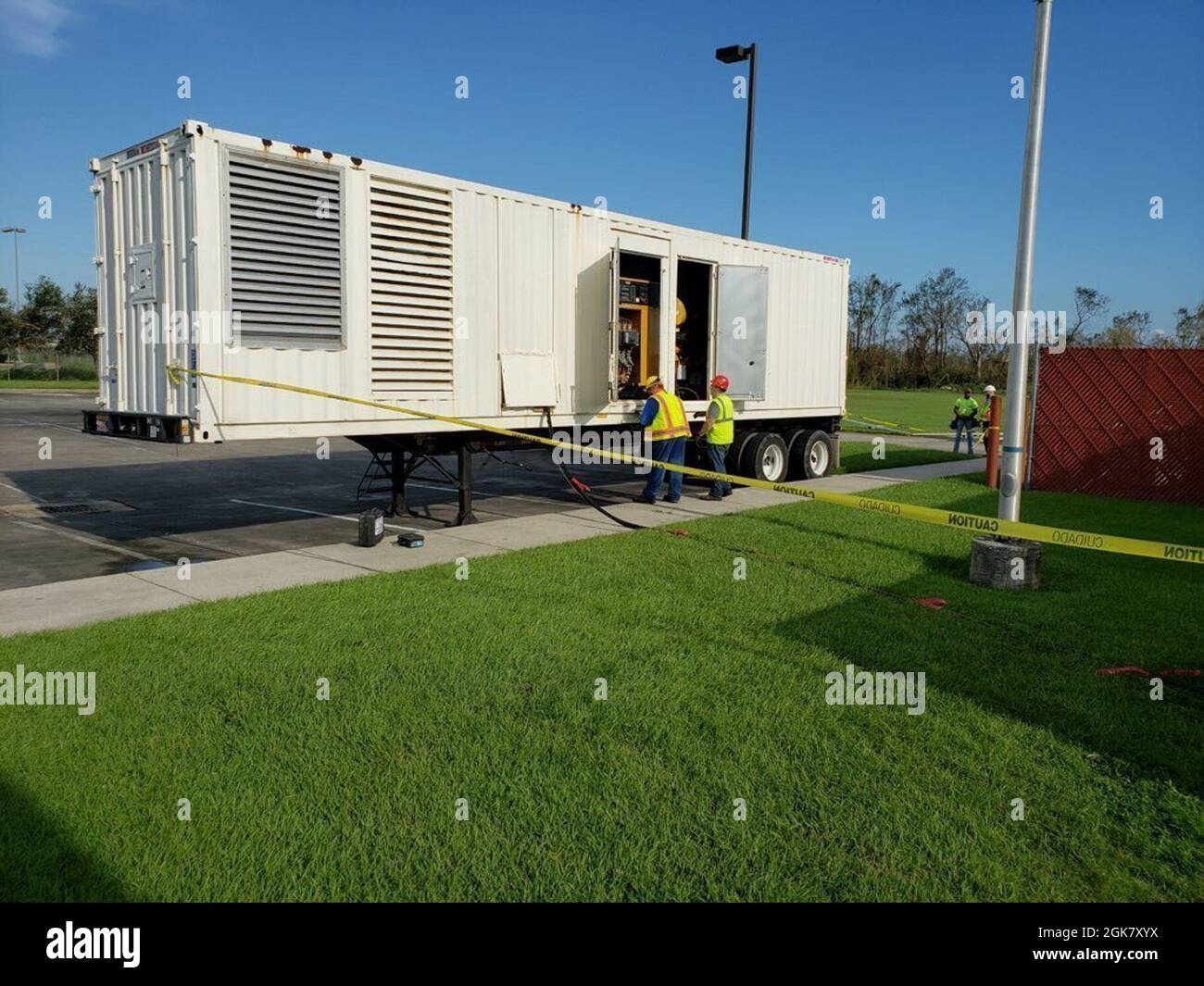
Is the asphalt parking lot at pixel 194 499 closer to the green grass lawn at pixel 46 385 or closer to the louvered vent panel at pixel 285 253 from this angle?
the louvered vent panel at pixel 285 253

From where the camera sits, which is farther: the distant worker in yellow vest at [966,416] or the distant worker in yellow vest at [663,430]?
the distant worker in yellow vest at [966,416]

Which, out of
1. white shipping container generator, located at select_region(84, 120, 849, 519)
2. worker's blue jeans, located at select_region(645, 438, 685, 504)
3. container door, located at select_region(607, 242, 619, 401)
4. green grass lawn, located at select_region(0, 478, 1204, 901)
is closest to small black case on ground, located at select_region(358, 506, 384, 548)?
white shipping container generator, located at select_region(84, 120, 849, 519)

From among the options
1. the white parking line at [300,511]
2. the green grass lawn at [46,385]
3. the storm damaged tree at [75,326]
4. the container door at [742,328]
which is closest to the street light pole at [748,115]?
the container door at [742,328]

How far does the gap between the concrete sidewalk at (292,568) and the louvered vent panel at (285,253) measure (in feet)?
7.05

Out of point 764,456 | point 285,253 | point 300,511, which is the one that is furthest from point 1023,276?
point 300,511

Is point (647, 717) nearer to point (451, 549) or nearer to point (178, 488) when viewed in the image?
point (451, 549)

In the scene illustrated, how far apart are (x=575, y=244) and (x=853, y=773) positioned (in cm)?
874

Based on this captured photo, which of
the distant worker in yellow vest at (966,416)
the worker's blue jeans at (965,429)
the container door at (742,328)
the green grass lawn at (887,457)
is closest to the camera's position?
the container door at (742,328)

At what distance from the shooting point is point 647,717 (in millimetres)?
5262

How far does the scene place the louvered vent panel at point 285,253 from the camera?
8.58 meters

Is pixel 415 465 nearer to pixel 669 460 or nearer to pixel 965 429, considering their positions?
pixel 669 460

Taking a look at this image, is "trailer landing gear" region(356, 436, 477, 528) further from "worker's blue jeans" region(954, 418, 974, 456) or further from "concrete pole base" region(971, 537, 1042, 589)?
"worker's blue jeans" region(954, 418, 974, 456)

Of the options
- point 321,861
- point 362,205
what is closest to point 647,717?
point 321,861
